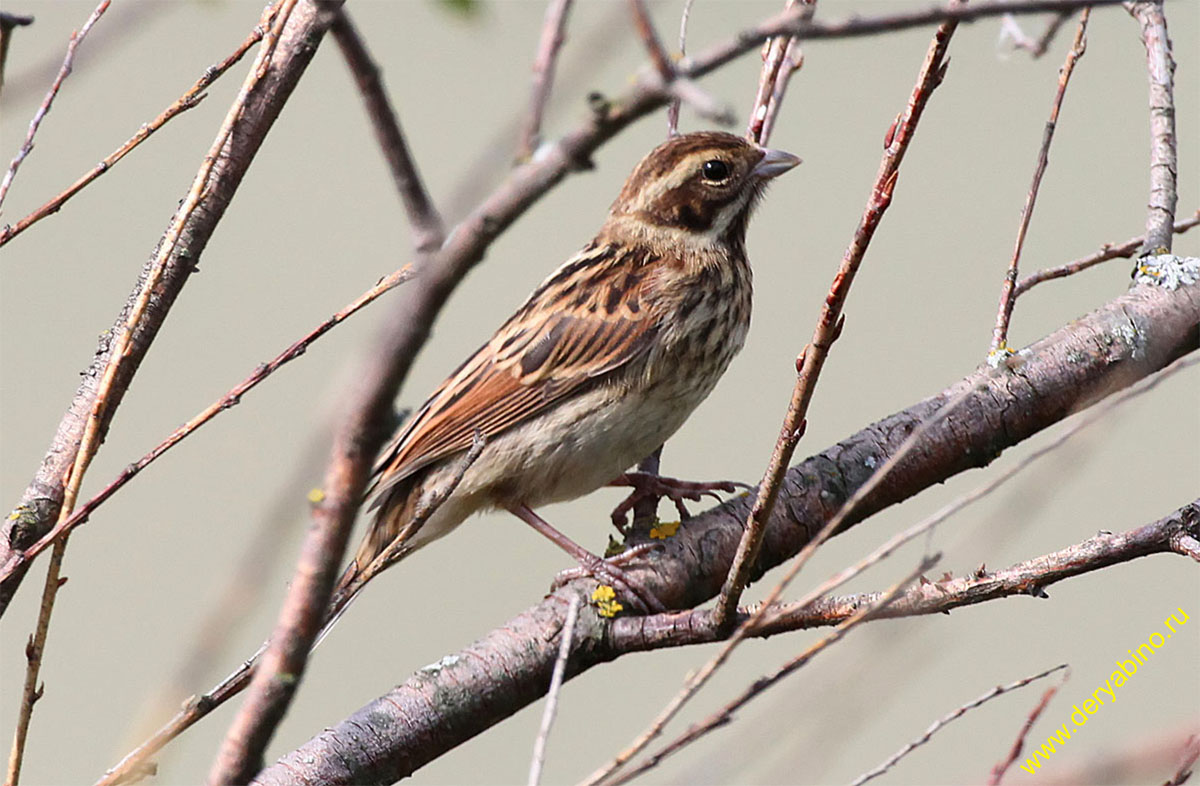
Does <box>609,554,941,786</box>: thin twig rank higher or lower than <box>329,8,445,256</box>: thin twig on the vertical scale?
lower

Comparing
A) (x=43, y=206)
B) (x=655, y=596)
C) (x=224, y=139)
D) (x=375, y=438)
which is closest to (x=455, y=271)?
(x=375, y=438)

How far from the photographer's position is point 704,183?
3.97m

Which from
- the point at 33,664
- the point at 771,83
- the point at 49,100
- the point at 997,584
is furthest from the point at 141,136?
the point at 771,83

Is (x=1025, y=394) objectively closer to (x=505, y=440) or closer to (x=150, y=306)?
(x=505, y=440)

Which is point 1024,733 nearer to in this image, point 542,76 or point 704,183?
point 542,76

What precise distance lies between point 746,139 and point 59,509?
7.99ft

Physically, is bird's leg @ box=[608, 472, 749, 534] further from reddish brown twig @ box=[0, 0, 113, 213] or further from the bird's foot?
reddish brown twig @ box=[0, 0, 113, 213]

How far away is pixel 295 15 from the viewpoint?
2426mm

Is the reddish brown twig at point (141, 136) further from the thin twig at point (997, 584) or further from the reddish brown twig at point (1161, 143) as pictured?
the reddish brown twig at point (1161, 143)

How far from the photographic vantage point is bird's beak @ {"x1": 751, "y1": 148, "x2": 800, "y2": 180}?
Answer: 3.89 m

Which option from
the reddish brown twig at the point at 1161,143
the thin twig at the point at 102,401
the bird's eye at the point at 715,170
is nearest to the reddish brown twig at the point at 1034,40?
the reddish brown twig at the point at 1161,143

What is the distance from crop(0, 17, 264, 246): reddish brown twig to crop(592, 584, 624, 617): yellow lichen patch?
1328 mm

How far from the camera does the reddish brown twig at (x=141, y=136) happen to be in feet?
6.92

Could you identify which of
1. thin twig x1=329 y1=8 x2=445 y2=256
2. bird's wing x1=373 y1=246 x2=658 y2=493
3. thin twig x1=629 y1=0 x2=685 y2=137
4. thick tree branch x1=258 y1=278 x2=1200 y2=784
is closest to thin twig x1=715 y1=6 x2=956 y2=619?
thin twig x1=629 y1=0 x2=685 y2=137
